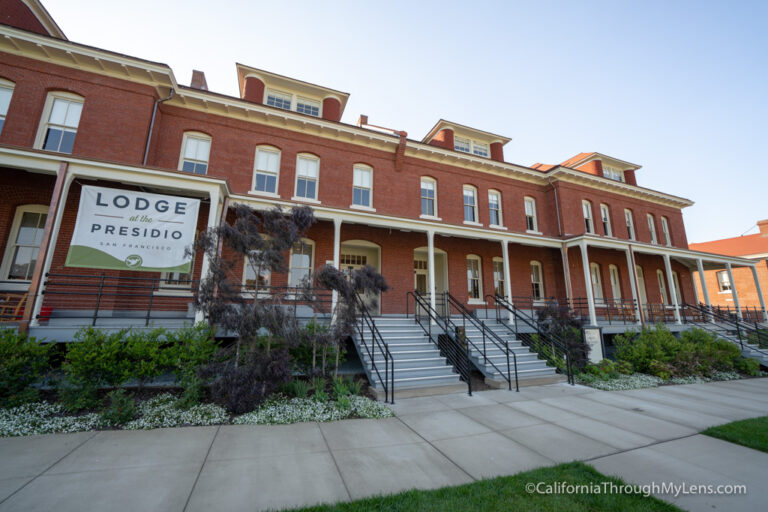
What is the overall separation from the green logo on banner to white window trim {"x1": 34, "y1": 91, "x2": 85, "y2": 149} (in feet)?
16.9

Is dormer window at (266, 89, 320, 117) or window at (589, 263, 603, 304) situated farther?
window at (589, 263, 603, 304)

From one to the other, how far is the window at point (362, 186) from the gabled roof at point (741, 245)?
31906 millimetres

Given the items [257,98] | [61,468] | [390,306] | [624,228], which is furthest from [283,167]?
[624,228]

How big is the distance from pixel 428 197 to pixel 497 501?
1265cm

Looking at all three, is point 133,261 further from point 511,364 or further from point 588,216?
point 588,216

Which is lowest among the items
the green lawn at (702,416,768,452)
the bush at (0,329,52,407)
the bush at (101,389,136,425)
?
the green lawn at (702,416,768,452)

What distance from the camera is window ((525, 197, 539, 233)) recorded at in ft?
54.4

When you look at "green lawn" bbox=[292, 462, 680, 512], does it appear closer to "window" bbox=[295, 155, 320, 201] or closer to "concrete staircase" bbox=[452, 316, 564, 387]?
"concrete staircase" bbox=[452, 316, 564, 387]

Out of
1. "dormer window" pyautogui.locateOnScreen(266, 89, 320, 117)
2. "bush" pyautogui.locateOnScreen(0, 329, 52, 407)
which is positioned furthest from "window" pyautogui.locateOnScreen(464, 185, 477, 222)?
"bush" pyautogui.locateOnScreen(0, 329, 52, 407)

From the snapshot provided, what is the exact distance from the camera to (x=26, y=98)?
9414 mm

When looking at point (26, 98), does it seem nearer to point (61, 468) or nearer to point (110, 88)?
point (110, 88)

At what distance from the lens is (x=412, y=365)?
8.25 metres

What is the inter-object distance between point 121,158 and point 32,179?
102 inches

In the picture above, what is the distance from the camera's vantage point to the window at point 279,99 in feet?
45.9
